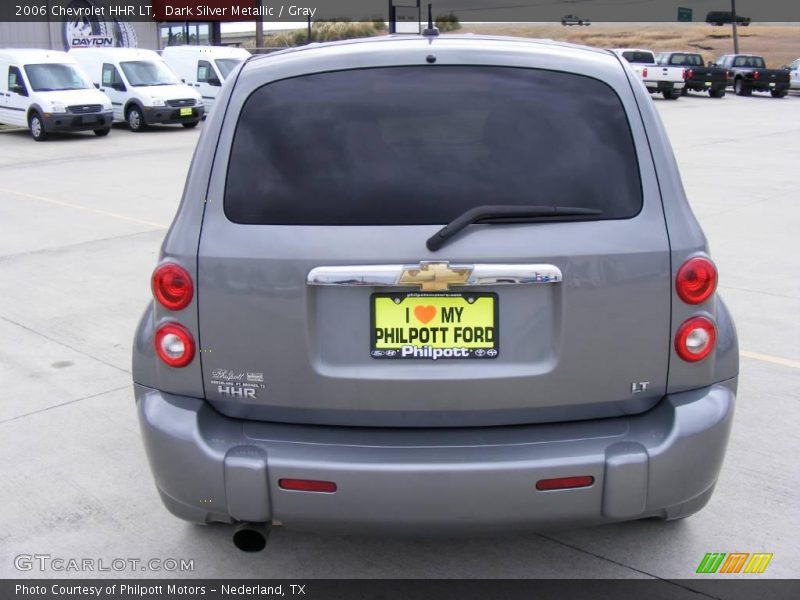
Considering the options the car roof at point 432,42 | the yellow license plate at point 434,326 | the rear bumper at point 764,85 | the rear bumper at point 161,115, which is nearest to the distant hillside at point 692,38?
the rear bumper at point 764,85

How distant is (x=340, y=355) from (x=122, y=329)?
401cm

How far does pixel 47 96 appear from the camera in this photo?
70.5 feet

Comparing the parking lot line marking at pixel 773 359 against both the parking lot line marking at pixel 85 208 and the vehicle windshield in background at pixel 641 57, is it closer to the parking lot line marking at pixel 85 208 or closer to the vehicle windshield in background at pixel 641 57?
the parking lot line marking at pixel 85 208

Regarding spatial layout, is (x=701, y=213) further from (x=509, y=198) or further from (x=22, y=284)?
(x=509, y=198)

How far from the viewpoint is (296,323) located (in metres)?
2.86

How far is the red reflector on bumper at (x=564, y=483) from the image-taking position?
2770 millimetres

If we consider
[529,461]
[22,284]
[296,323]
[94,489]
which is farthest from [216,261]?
[22,284]

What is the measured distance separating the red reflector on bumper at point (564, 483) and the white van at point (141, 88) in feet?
72.8

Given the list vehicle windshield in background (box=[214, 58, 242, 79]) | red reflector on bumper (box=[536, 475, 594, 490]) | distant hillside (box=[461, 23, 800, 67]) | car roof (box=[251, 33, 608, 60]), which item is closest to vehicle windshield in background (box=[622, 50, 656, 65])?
vehicle windshield in background (box=[214, 58, 242, 79])

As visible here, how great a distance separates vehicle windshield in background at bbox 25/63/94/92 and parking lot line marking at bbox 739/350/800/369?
19.8m

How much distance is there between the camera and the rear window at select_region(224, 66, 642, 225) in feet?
9.39

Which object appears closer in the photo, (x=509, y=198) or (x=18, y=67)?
(x=509, y=198)

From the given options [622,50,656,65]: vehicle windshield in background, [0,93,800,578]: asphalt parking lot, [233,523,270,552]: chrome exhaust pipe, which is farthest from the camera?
[622,50,656,65]: vehicle windshield in background

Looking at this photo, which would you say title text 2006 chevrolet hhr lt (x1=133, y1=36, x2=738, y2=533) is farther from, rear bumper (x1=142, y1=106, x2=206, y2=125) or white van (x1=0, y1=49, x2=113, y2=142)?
rear bumper (x1=142, y1=106, x2=206, y2=125)
